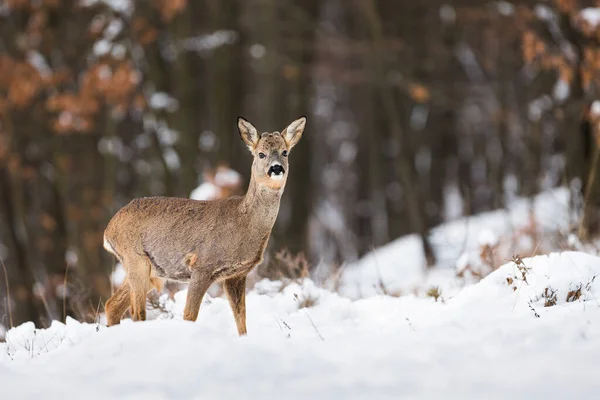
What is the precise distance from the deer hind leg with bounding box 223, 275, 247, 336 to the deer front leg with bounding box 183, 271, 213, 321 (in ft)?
0.83

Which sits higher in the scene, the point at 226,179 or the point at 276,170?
the point at 276,170

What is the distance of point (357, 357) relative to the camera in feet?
18.3

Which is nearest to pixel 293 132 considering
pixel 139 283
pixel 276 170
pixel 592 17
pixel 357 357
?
pixel 276 170

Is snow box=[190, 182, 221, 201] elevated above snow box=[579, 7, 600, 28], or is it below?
below

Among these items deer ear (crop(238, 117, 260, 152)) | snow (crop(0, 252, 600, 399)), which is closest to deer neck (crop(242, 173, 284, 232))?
deer ear (crop(238, 117, 260, 152))

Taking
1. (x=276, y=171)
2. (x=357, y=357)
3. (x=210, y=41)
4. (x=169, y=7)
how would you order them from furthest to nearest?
(x=210, y=41) → (x=169, y=7) → (x=276, y=171) → (x=357, y=357)

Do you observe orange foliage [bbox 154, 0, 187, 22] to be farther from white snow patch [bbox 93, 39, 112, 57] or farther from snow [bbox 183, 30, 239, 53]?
white snow patch [bbox 93, 39, 112, 57]

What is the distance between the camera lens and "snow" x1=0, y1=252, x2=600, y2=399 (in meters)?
4.93

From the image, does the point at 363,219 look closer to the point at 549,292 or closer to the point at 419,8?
the point at 419,8

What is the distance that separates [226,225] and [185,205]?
0.51 metres

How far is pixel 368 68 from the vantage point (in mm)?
21641

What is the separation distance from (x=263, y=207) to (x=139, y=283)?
1.08 m

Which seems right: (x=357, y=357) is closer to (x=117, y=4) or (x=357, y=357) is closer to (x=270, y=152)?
(x=270, y=152)

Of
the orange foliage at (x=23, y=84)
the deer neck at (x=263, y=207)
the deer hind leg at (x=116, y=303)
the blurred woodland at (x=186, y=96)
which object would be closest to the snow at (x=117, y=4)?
the blurred woodland at (x=186, y=96)
